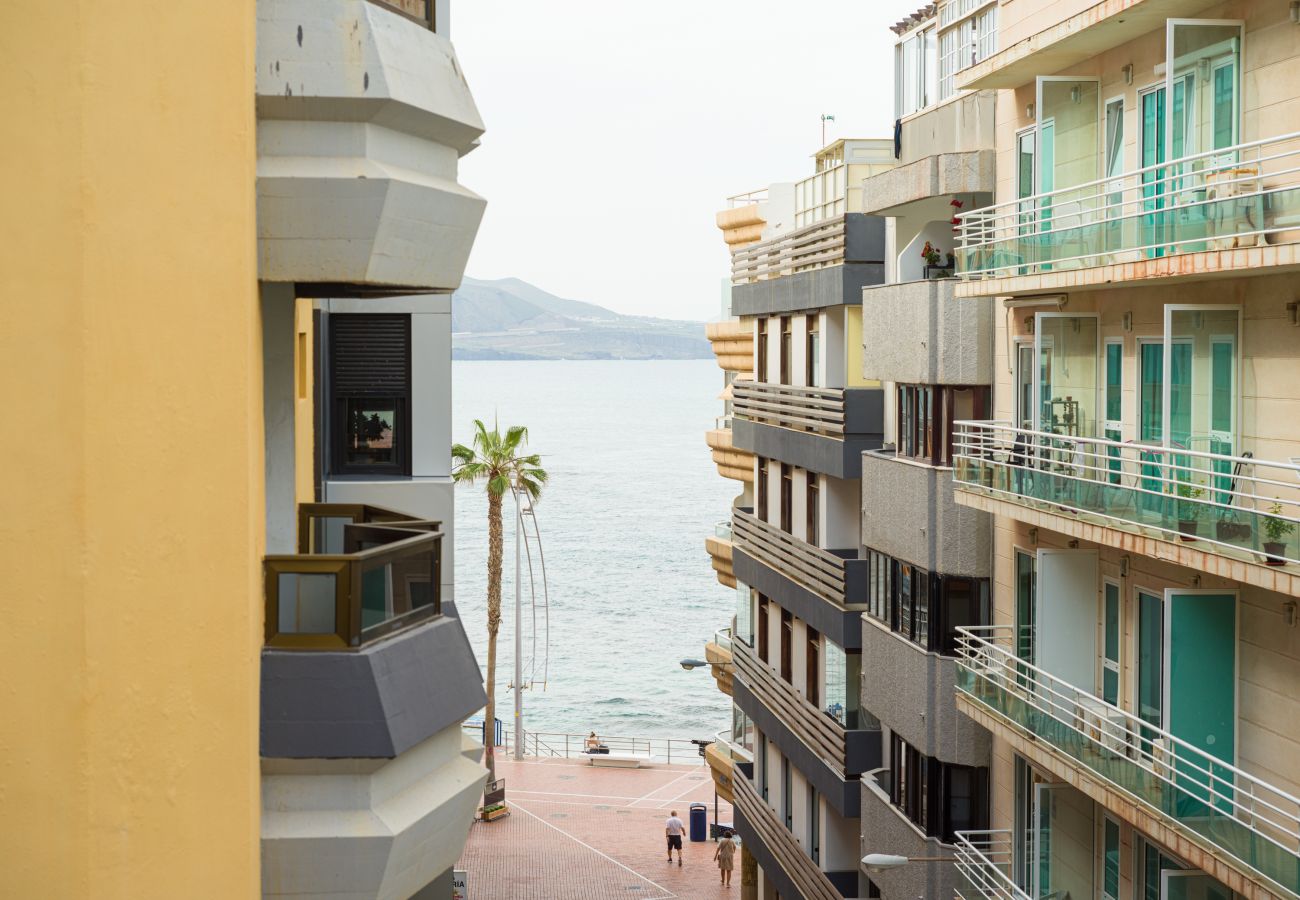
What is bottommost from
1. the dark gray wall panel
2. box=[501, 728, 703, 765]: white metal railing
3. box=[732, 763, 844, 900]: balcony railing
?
box=[501, 728, 703, 765]: white metal railing

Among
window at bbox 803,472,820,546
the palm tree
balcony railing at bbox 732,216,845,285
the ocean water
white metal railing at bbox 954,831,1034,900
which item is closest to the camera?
white metal railing at bbox 954,831,1034,900

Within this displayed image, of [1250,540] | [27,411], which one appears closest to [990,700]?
[1250,540]

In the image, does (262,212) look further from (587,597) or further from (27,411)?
(587,597)

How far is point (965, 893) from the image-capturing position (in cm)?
2305

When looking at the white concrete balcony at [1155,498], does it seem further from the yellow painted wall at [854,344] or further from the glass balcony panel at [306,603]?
the glass balcony panel at [306,603]

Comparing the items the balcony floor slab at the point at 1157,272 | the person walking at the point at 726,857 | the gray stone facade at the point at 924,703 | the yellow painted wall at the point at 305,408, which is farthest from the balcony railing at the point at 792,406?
the yellow painted wall at the point at 305,408

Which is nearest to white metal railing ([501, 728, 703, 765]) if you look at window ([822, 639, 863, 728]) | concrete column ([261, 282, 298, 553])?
window ([822, 639, 863, 728])

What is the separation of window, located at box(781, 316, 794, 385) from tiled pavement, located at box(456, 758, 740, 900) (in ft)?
57.9

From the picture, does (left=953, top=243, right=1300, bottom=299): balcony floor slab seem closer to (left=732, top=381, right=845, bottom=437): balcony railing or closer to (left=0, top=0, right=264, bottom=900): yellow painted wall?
(left=732, top=381, right=845, bottom=437): balcony railing

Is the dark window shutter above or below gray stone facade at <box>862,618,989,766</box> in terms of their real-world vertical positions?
above

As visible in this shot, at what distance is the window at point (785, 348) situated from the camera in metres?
34.1

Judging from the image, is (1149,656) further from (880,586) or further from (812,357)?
(812,357)

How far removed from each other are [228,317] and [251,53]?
1260 millimetres

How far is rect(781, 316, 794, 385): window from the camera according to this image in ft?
112
